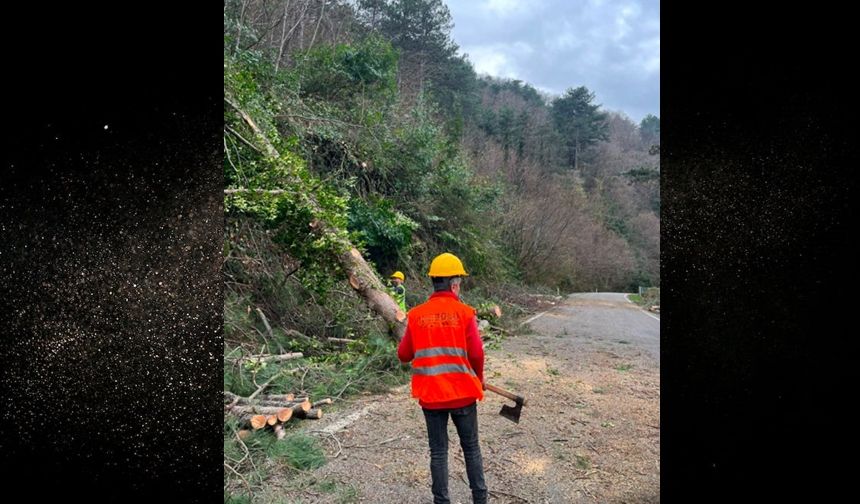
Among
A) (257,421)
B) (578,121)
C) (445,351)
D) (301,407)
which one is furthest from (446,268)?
(578,121)

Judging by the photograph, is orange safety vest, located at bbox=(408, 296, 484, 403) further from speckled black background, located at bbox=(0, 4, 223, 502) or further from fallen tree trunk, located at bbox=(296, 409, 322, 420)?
fallen tree trunk, located at bbox=(296, 409, 322, 420)

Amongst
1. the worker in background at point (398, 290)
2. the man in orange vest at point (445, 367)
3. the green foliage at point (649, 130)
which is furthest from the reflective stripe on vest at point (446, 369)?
Answer: the green foliage at point (649, 130)

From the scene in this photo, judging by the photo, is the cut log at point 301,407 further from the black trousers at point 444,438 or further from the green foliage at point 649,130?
the green foliage at point 649,130

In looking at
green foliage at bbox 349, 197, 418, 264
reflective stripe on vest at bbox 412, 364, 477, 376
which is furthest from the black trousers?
green foliage at bbox 349, 197, 418, 264

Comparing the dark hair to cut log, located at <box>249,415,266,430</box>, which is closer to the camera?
the dark hair

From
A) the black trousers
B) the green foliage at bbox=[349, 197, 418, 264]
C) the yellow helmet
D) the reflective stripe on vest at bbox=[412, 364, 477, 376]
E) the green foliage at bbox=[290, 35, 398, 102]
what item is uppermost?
the green foliage at bbox=[290, 35, 398, 102]
